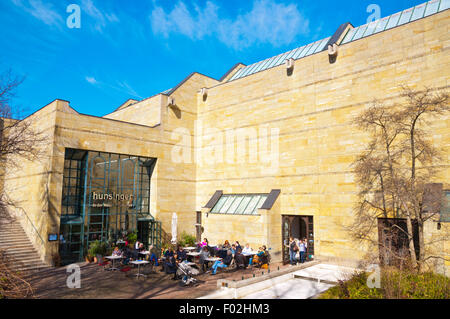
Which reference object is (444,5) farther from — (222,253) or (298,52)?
(222,253)

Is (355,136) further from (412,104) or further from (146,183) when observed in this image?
(146,183)

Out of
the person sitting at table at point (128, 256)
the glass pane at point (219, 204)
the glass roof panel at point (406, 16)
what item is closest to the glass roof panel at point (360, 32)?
the glass roof panel at point (406, 16)

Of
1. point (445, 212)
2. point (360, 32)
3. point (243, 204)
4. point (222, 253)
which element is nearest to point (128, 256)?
point (222, 253)

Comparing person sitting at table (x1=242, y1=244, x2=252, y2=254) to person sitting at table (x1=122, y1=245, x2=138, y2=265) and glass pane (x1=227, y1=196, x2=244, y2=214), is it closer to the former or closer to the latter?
glass pane (x1=227, y1=196, x2=244, y2=214)

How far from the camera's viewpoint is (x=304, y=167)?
2025 cm

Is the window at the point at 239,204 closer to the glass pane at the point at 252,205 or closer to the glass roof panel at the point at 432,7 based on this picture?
the glass pane at the point at 252,205

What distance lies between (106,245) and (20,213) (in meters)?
7.01

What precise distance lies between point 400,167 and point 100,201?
18457 mm

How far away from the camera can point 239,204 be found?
22.5 meters

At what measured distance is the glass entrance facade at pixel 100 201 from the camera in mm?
19953

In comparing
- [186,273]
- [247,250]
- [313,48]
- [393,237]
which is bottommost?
[186,273]

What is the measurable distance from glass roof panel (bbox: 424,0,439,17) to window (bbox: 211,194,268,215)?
15126 mm

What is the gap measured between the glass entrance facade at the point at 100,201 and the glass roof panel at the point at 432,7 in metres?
20.9
